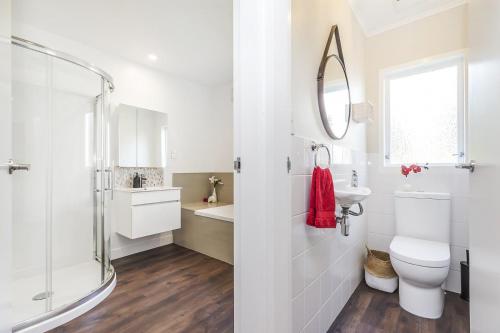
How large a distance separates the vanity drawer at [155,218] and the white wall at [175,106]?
0.37 m

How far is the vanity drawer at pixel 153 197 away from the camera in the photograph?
2514 mm

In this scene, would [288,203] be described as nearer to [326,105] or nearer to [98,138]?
[326,105]

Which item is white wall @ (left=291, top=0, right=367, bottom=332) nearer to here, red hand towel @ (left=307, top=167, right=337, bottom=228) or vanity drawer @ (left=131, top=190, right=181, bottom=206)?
red hand towel @ (left=307, top=167, right=337, bottom=228)

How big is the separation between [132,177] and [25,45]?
62.4 inches

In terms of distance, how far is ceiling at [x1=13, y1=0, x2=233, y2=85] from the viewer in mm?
1853

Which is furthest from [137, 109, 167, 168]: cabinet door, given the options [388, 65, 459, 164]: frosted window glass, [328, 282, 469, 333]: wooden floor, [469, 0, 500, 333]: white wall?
[469, 0, 500, 333]: white wall

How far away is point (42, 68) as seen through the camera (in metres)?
2.00

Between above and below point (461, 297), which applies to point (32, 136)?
above

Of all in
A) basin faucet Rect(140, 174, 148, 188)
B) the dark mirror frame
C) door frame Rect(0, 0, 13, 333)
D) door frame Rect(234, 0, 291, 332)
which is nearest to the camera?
door frame Rect(234, 0, 291, 332)

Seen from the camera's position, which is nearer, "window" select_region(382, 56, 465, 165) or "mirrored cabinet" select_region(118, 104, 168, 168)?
"window" select_region(382, 56, 465, 165)

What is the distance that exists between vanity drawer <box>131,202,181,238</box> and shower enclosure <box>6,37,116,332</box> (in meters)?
0.29

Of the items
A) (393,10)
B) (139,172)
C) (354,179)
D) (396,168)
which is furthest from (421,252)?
(139,172)

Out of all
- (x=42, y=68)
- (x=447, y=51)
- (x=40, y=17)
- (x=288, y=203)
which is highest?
(x=40, y=17)

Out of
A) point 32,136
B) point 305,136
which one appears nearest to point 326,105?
point 305,136
